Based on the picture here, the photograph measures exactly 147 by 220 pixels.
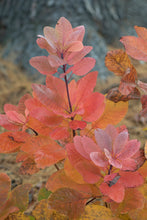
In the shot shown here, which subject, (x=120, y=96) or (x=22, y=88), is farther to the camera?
(x=22, y=88)

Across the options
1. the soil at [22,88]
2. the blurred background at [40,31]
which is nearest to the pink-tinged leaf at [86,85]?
the soil at [22,88]

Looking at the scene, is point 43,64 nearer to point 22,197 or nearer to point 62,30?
point 62,30

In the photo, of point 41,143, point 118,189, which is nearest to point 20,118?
point 41,143

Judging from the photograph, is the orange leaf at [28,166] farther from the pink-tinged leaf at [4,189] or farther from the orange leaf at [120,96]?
the orange leaf at [120,96]

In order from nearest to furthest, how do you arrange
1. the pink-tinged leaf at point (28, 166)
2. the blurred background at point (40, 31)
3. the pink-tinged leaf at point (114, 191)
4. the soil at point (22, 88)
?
the pink-tinged leaf at point (114, 191)
the pink-tinged leaf at point (28, 166)
the soil at point (22, 88)
the blurred background at point (40, 31)

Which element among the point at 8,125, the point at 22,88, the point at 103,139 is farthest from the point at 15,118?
the point at 22,88

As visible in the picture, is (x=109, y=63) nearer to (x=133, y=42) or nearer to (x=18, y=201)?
(x=133, y=42)


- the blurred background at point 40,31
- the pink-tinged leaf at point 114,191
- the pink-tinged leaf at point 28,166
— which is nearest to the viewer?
the pink-tinged leaf at point 114,191
